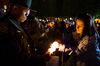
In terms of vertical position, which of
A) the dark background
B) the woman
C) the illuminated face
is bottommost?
the woman

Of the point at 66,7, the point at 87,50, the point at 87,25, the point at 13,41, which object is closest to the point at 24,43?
the point at 13,41

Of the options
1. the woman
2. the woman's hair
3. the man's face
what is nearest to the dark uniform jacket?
the man's face

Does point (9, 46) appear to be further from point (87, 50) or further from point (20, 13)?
→ point (87, 50)

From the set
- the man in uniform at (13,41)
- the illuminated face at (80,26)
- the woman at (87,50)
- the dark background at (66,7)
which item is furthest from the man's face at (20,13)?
the dark background at (66,7)

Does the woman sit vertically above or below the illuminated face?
below

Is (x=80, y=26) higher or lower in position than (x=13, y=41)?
higher

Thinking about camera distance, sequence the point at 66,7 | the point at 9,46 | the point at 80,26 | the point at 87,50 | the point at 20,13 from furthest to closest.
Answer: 1. the point at 66,7
2. the point at 80,26
3. the point at 87,50
4. the point at 20,13
5. the point at 9,46

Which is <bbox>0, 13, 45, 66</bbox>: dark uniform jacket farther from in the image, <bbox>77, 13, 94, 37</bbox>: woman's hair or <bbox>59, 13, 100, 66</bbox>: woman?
<bbox>77, 13, 94, 37</bbox>: woman's hair

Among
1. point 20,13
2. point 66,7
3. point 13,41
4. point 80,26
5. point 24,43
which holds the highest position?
point 66,7

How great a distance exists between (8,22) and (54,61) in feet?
4.34

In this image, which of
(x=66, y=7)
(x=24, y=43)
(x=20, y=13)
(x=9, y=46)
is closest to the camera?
(x=9, y=46)

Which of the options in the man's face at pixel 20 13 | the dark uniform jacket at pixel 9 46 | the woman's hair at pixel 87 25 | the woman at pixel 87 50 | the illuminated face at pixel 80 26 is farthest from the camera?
the illuminated face at pixel 80 26

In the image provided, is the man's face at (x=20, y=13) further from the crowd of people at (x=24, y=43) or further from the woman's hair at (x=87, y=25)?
the woman's hair at (x=87, y=25)

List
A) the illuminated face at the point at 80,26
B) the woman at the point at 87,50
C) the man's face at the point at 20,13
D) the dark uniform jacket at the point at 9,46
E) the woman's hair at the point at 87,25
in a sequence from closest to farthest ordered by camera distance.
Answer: the dark uniform jacket at the point at 9,46, the man's face at the point at 20,13, the woman at the point at 87,50, the woman's hair at the point at 87,25, the illuminated face at the point at 80,26
